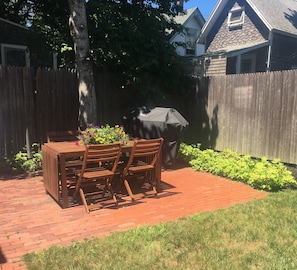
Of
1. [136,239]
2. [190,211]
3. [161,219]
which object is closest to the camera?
[136,239]

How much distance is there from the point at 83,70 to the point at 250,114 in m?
4.26

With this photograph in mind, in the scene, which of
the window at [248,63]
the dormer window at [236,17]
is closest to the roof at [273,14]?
the dormer window at [236,17]

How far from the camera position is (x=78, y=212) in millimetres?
4848

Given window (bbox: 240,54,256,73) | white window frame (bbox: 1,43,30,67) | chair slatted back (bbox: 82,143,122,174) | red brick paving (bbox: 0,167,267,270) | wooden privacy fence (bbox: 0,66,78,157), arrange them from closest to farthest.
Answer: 1. red brick paving (bbox: 0,167,267,270)
2. chair slatted back (bbox: 82,143,122,174)
3. wooden privacy fence (bbox: 0,66,78,157)
4. white window frame (bbox: 1,43,30,67)
5. window (bbox: 240,54,256,73)

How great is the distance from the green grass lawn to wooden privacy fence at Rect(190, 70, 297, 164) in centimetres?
327

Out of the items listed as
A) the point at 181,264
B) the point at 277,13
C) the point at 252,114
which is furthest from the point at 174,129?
the point at 277,13

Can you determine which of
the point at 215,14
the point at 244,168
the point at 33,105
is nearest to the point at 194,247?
the point at 244,168

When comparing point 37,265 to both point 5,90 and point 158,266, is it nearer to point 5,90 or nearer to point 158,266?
point 158,266

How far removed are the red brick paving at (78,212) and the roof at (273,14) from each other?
1361 cm

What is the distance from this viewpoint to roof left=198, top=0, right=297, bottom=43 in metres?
17.5

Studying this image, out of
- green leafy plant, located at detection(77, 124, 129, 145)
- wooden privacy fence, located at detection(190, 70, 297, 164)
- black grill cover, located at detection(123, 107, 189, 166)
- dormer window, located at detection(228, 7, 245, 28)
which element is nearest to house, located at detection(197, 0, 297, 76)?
dormer window, located at detection(228, 7, 245, 28)

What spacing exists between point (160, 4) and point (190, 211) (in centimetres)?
781

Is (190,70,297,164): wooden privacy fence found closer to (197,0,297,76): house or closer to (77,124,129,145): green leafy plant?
(77,124,129,145): green leafy plant

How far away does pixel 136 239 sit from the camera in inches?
151
